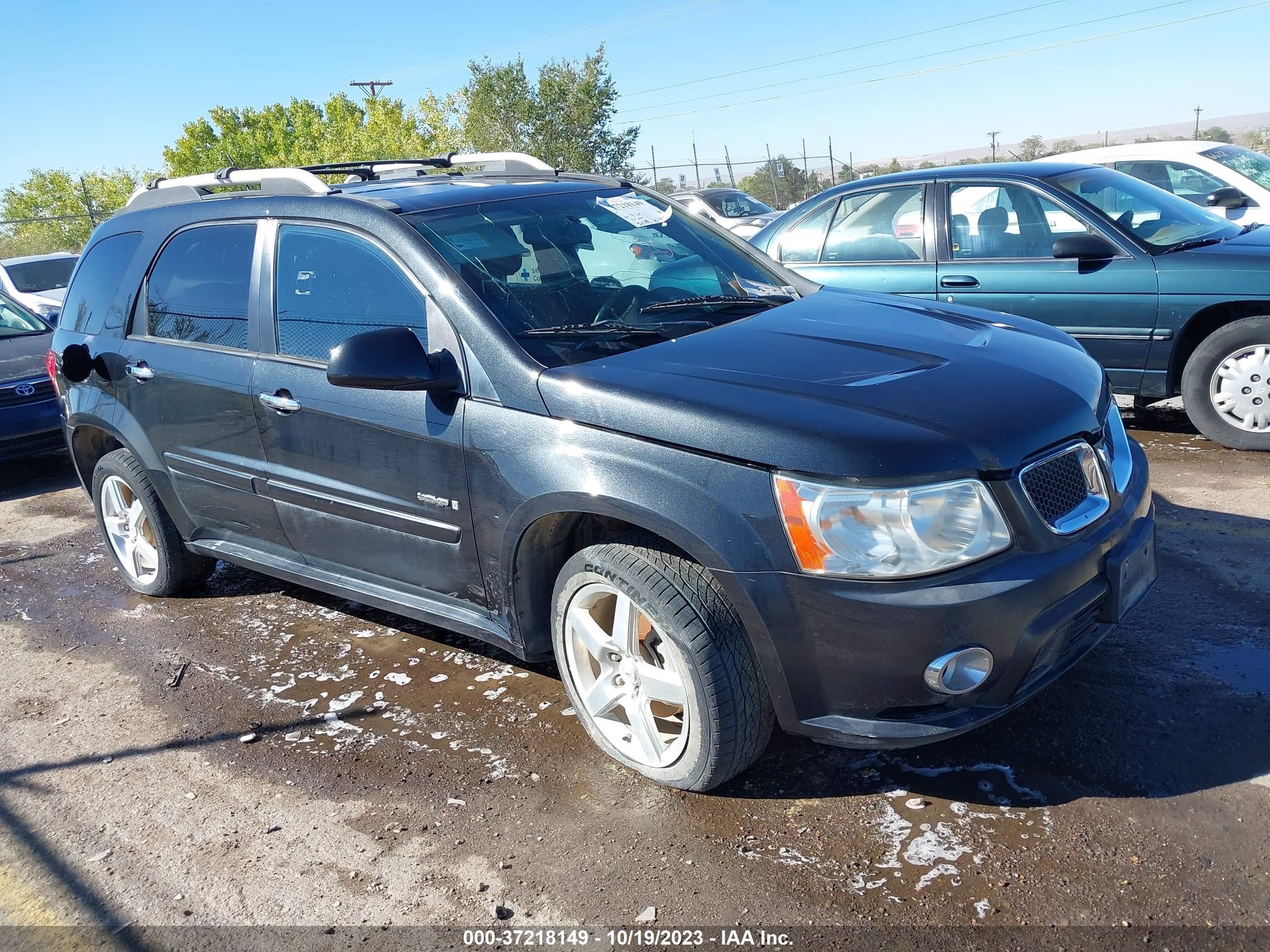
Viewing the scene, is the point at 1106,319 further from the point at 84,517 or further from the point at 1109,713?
the point at 84,517

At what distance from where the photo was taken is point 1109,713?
10.9 ft

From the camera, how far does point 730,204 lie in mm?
21703

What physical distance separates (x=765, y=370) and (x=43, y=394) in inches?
268

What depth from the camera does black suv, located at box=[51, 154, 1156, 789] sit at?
2701 mm

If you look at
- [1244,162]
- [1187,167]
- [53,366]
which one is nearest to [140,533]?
[53,366]

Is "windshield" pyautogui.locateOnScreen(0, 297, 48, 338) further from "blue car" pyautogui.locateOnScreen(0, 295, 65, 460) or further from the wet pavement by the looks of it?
the wet pavement

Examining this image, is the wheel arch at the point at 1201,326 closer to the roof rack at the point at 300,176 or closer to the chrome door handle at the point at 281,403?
the roof rack at the point at 300,176

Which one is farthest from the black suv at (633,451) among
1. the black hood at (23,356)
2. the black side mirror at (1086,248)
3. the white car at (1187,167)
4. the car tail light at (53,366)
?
the white car at (1187,167)

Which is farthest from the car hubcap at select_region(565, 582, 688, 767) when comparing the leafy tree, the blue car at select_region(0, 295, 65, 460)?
the leafy tree

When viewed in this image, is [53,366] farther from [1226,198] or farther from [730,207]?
[730,207]

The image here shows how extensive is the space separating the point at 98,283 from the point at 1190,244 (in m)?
5.82

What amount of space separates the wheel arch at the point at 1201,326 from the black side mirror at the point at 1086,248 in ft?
1.93

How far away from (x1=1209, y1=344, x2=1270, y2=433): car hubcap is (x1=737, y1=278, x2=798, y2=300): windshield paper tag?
315cm

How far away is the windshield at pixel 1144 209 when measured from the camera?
6289mm
